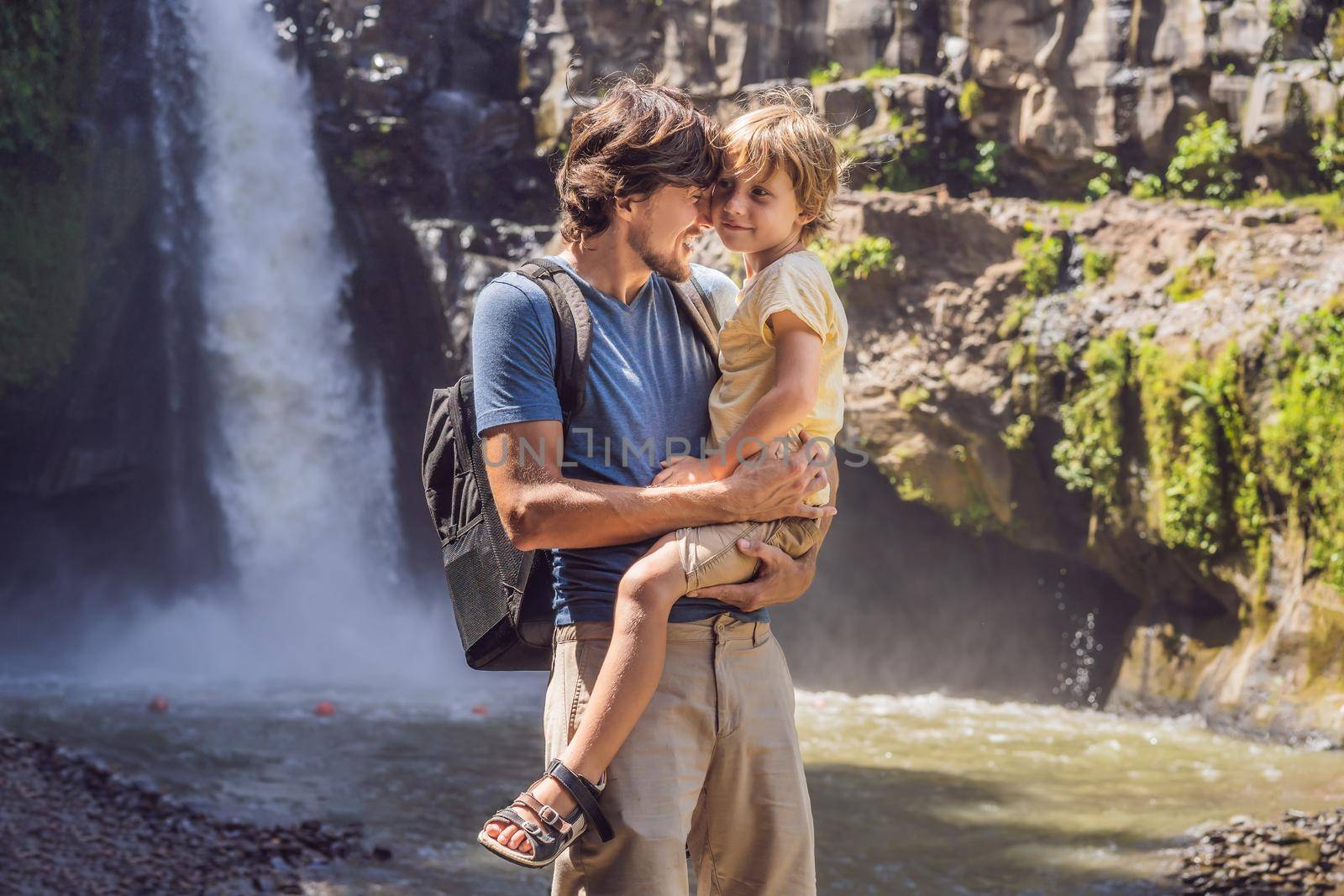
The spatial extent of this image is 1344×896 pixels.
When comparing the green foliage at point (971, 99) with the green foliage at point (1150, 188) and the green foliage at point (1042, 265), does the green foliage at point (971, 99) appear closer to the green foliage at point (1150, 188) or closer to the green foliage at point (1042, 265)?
the green foliage at point (1150, 188)

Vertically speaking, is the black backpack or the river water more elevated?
the black backpack

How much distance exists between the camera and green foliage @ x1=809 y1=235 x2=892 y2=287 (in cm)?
1257

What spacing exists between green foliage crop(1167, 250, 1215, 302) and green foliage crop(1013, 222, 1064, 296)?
1110 mm

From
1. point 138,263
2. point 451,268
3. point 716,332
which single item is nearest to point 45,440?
point 138,263

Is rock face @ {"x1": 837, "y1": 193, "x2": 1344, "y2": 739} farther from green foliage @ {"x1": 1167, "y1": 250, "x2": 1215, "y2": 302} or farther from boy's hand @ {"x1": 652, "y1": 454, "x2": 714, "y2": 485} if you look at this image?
boy's hand @ {"x1": 652, "y1": 454, "x2": 714, "y2": 485}

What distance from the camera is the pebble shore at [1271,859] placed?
608 centimetres

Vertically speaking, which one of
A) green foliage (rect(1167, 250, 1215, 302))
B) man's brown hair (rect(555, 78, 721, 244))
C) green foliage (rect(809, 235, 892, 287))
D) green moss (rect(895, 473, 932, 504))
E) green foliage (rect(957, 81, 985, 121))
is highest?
green foliage (rect(957, 81, 985, 121))

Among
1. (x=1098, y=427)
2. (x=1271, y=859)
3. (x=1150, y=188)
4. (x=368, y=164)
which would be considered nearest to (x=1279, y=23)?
(x=1150, y=188)

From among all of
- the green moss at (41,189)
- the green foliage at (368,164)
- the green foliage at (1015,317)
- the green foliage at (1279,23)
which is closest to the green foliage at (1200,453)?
the green foliage at (1015,317)

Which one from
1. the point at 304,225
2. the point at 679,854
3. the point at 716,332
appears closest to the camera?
the point at 679,854

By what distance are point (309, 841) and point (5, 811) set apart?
5.27 ft

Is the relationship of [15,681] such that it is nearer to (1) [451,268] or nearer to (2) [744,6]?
(1) [451,268]

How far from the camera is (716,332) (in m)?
2.70

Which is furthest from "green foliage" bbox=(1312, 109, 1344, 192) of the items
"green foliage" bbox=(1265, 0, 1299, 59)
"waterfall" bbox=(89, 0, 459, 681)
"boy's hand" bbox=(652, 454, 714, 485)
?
"boy's hand" bbox=(652, 454, 714, 485)
